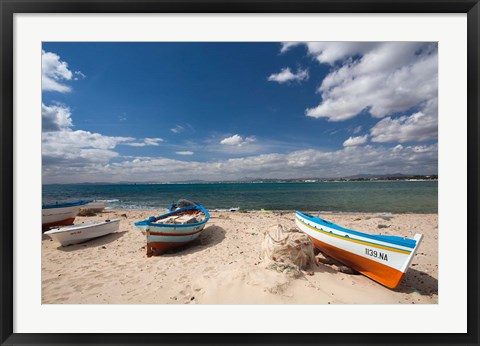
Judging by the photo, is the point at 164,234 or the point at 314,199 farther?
the point at 314,199

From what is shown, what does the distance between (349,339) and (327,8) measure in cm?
257

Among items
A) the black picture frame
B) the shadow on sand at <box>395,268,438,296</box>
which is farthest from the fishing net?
the shadow on sand at <box>395,268,438,296</box>

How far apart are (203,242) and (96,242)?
3.30 m

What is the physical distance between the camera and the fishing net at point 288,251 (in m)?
2.83

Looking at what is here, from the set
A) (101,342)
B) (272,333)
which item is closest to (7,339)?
(101,342)

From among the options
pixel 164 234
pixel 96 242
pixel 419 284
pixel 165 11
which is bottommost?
pixel 96 242

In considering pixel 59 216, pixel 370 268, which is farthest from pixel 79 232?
pixel 370 268

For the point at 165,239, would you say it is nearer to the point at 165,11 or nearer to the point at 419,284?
the point at 165,11

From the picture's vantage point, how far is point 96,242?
227 inches

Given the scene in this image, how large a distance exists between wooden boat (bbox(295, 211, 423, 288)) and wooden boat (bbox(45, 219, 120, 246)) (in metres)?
6.38

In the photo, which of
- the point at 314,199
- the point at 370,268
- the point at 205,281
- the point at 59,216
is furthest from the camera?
the point at 314,199

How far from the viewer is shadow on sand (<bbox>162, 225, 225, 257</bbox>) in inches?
187

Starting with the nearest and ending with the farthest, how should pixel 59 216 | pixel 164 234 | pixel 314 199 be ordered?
pixel 164 234 → pixel 59 216 → pixel 314 199

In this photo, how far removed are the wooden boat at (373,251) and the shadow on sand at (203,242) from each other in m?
2.97
